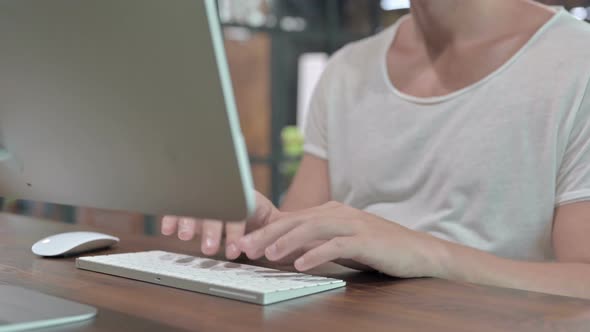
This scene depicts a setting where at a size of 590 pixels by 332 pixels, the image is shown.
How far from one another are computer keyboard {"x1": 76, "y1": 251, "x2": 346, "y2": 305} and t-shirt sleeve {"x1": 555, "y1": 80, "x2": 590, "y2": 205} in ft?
1.72

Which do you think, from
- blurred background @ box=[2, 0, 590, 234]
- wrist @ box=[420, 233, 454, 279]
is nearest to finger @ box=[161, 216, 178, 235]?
wrist @ box=[420, 233, 454, 279]

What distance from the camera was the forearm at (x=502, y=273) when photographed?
96 centimetres

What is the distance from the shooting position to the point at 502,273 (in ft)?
3.18

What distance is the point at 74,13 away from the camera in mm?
729

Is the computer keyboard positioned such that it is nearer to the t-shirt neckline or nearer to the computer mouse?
the computer mouse

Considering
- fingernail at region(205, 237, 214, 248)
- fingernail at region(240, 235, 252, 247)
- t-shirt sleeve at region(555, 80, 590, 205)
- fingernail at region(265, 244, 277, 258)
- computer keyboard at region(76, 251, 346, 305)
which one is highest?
t-shirt sleeve at region(555, 80, 590, 205)

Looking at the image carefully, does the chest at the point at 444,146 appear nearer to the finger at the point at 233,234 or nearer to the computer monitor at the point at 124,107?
the finger at the point at 233,234

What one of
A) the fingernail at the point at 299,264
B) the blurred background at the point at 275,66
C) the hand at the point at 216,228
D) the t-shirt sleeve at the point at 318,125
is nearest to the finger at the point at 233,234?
the hand at the point at 216,228

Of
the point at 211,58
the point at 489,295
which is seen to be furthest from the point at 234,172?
the point at 489,295

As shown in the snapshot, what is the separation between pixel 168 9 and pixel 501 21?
0.95 metres

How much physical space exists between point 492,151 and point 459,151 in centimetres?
6

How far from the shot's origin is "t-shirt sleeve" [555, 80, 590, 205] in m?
1.18

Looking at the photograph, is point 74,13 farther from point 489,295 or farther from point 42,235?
point 42,235

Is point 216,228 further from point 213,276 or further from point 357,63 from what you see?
point 357,63
